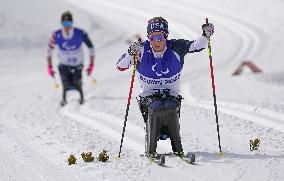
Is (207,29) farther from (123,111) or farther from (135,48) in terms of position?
(123,111)

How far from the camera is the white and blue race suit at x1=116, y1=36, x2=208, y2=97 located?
7125mm

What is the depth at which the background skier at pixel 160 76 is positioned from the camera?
6895 millimetres

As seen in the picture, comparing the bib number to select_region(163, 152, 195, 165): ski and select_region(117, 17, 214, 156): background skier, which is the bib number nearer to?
select_region(117, 17, 214, 156): background skier

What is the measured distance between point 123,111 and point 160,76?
4.09 m

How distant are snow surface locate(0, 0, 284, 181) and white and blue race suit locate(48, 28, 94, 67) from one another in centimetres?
107

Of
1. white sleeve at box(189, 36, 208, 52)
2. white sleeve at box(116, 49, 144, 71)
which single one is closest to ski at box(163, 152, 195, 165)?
white sleeve at box(116, 49, 144, 71)

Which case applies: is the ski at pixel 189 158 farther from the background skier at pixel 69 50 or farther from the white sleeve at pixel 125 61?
the background skier at pixel 69 50

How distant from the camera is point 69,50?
13.6 m

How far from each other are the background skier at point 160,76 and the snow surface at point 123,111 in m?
0.42

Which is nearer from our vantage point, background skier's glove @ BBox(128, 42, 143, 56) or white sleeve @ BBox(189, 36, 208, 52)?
background skier's glove @ BBox(128, 42, 143, 56)

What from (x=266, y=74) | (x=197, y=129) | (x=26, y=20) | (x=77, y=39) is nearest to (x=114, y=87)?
(x=77, y=39)

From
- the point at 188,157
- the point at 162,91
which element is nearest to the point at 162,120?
the point at 162,91

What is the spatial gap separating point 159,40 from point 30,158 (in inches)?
96.0

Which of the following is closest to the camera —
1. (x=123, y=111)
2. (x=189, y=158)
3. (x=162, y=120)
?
(x=189, y=158)
